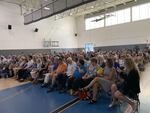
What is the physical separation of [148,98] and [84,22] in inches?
641

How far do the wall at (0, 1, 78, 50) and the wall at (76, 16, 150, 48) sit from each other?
5.73ft

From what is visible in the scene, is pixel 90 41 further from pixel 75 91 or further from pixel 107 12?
pixel 75 91

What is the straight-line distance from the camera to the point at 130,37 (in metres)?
15.6

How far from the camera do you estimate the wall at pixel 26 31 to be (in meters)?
12.9

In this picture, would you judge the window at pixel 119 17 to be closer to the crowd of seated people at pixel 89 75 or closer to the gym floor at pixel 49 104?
the crowd of seated people at pixel 89 75

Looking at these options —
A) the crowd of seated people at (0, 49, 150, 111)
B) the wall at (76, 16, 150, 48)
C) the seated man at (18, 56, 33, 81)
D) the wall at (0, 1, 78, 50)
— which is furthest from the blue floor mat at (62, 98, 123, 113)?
the wall at (76, 16, 150, 48)

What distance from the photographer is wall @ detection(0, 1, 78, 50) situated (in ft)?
42.2

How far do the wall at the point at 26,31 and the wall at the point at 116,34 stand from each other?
1.75 m

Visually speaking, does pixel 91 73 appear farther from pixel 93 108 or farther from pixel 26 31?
pixel 26 31

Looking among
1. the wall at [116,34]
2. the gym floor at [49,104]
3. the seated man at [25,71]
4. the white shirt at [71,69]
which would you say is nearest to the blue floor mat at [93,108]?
the gym floor at [49,104]

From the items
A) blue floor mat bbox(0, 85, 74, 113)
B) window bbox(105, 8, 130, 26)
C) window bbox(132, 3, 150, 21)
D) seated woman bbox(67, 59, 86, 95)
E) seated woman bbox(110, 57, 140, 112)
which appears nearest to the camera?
seated woman bbox(110, 57, 140, 112)

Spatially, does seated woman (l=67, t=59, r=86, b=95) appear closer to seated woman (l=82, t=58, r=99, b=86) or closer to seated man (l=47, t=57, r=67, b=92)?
seated woman (l=82, t=58, r=99, b=86)

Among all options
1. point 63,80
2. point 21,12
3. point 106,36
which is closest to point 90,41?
point 106,36

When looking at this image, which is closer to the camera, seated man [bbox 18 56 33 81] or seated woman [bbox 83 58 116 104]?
seated woman [bbox 83 58 116 104]
